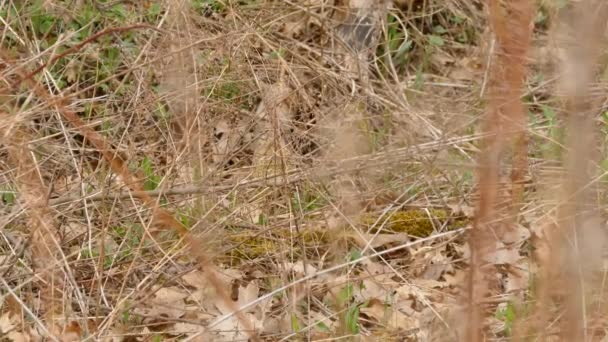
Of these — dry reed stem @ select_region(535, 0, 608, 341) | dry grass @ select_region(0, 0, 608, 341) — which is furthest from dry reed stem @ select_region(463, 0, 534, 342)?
dry grass @ select_region(0, 0, 608, 341)

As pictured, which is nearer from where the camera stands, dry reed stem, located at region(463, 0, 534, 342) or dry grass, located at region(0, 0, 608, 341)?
dry reed stem, located at region(463, 0, 534, 342)

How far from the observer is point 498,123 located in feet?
3.95

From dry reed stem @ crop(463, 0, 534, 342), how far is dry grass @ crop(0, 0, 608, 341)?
1.47 ft

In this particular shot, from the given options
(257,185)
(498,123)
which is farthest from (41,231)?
(498,123)

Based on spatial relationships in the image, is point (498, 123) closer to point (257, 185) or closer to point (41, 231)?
point (41, 231)

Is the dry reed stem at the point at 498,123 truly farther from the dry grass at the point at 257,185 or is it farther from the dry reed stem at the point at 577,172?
the dry grass at the point at 257,185

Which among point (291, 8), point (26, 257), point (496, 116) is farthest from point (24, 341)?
point (291, 8)

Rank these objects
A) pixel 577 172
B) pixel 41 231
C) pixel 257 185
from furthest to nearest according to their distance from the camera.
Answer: pixel 257 185
pixel 41 231
pixel 577 172

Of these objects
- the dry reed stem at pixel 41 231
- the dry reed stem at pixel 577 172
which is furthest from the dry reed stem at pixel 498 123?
the dry reed stem at pixel 41 231

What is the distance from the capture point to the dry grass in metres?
2.73

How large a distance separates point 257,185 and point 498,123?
233 centimetres

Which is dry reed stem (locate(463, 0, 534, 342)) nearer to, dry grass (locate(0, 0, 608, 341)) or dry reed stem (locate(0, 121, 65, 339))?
dry grass (locate(0, 0, 608, 341))

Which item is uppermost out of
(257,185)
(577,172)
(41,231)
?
(577,172)

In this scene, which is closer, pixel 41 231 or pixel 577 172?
pixel 577 172
